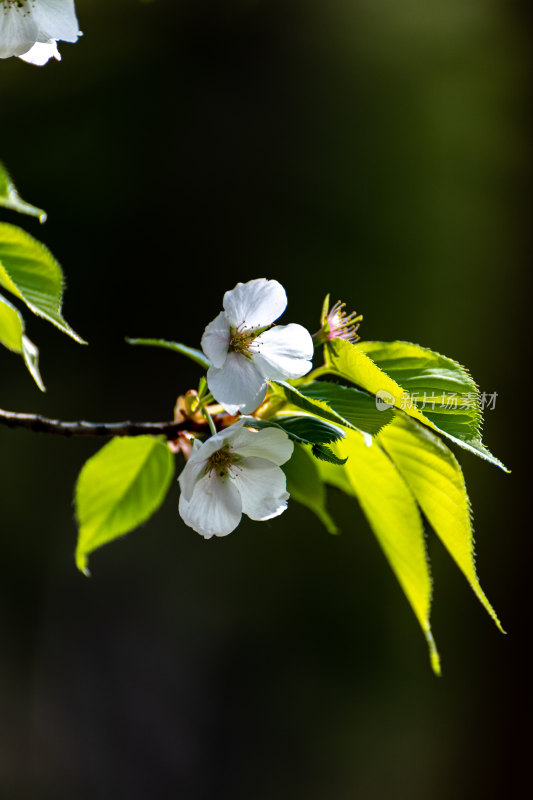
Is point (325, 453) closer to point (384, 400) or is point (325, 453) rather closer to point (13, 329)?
point (384, 400)

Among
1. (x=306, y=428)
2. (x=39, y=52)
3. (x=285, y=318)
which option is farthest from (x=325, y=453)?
(x=285, y=318)

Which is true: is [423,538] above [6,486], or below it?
above

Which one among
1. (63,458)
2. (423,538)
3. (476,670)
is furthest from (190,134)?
(423,538)

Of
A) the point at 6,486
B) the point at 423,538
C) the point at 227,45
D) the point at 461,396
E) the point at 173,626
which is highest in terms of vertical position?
Result: the point at 227,45

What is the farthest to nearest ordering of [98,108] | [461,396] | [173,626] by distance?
[98,108]
[173,626]
[461,396]

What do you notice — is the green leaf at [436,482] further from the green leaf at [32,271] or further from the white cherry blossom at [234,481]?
the green leaf at [32,271]

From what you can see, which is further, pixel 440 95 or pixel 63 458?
Result: pixel 440 95

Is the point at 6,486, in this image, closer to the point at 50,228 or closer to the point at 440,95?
the point at 50,228

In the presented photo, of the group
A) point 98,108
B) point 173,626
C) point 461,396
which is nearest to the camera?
point 461,396
